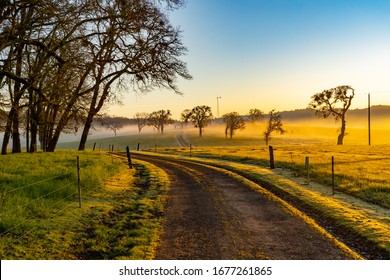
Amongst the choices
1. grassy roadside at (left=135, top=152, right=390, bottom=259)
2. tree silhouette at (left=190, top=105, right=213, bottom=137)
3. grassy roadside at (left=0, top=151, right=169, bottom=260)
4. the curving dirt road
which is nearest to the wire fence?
grassy roadside at (left=0, top=151, right=169, bottom=260)

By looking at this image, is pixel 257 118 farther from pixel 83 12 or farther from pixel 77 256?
pixel 77 256

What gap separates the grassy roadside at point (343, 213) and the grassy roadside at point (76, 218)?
5.62 m

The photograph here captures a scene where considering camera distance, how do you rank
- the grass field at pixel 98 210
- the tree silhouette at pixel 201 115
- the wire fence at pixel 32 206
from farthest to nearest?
the tree silhouette at pixel 201 115, the wire fence at pixel 32 206, the grass field at pixel 98 210

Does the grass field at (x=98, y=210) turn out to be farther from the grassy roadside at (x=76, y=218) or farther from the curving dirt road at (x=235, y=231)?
the curving dirt road at (x=235, y=231)

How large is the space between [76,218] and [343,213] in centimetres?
A: 911

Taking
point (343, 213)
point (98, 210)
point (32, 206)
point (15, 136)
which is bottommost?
point (343, 213)

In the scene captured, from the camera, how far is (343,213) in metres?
11.9

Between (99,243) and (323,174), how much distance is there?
53.9 feet

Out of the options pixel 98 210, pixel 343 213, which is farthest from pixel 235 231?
pixel 98 210

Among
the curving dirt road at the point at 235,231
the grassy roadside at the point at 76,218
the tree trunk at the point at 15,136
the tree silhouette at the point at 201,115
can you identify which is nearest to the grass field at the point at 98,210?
the grassy roadside at the point at 76,218

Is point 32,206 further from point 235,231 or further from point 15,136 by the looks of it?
point 15,136

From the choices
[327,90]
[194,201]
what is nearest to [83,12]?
[194,201]

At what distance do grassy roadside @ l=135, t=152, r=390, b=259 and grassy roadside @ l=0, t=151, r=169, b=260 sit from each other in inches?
221

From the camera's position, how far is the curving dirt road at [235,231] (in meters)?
7.88
